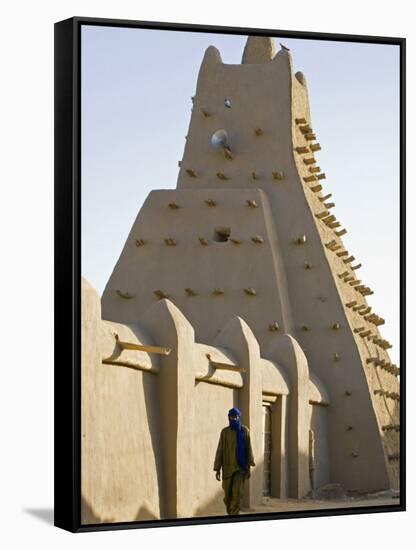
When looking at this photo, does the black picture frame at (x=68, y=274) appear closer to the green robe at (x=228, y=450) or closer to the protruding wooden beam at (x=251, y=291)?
the green robe at (x=228, y=450)

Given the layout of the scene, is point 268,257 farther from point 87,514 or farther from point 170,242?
point 87,514

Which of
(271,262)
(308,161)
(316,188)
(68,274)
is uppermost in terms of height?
(308,161)

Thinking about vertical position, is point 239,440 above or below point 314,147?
below

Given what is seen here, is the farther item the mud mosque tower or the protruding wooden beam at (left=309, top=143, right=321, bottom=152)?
the protruding wooden beam at (left=309, top=143, right=321, bottom=152)

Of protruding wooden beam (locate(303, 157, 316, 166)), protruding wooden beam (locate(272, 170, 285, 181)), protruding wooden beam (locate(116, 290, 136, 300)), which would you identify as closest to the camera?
protruding wooden beam (locate(116, 290, 136, 300))

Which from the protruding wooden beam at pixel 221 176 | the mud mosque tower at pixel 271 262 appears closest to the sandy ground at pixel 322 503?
the mud mosque tower at pixel 271 262

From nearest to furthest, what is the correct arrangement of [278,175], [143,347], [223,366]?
[143,347], [223,366], [278,175]

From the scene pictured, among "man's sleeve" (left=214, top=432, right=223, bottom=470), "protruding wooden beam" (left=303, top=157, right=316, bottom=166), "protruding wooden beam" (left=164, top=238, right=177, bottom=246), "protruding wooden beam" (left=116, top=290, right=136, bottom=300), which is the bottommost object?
"man's sleeve" (left=214, top=432, right=223, bottom=470)

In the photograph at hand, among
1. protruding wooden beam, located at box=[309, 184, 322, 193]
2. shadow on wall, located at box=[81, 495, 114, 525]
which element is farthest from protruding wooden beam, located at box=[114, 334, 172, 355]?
protruding wooden beam, located at box=[309, 184, 322, 193]

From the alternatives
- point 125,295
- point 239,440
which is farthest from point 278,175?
point 239,440

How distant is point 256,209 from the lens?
23766 mm

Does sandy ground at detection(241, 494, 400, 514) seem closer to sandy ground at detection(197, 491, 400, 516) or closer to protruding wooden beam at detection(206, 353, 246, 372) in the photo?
sandy ground at detection(197, 491, 400, 516)

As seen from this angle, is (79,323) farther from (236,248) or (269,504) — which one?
(236,248)

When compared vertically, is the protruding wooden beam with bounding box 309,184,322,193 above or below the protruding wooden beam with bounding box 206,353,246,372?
above
